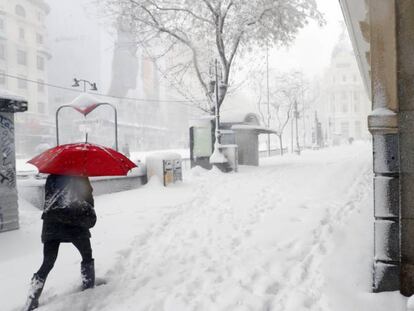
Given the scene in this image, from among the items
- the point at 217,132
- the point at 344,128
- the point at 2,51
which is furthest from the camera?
the point at 344,128

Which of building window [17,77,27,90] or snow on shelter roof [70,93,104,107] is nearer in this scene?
snow on shelter roof [70,93,104,107]

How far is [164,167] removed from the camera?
1209 centimetres

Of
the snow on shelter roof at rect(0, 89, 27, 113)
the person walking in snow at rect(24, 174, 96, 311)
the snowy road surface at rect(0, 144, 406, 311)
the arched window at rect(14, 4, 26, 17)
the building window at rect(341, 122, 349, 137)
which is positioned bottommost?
the snowy road surface at rect(0, 144, 406, 311)

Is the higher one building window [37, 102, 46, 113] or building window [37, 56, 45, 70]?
building window [37, 56, 45, 70]

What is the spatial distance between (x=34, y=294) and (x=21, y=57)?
171 ft

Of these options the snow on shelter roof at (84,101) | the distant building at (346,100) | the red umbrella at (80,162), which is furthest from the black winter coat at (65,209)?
the distant building at (346,100)

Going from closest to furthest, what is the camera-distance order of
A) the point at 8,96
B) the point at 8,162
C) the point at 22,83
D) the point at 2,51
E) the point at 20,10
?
the point at 8,96 < the point at 8,162 < the point at 2,51 < the point at 22,83 < the point at 20,10

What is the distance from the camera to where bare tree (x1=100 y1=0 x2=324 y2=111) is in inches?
718

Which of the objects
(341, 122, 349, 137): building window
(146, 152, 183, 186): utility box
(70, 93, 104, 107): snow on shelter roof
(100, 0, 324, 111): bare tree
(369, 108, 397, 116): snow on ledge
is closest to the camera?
(369, 108, 397, 116): snow on ledge

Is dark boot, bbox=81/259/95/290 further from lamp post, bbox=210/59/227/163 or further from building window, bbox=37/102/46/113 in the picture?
building window, bbox=37/102/46/113

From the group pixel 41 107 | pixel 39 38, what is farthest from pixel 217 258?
pixel 39 38

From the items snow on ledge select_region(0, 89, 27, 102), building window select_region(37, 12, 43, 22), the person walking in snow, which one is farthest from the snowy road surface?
building window select_region(37, 12, 43, 22)

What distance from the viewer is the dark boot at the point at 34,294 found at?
3.74 metres

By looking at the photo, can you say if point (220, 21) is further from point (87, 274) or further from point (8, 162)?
point (87, 274)
